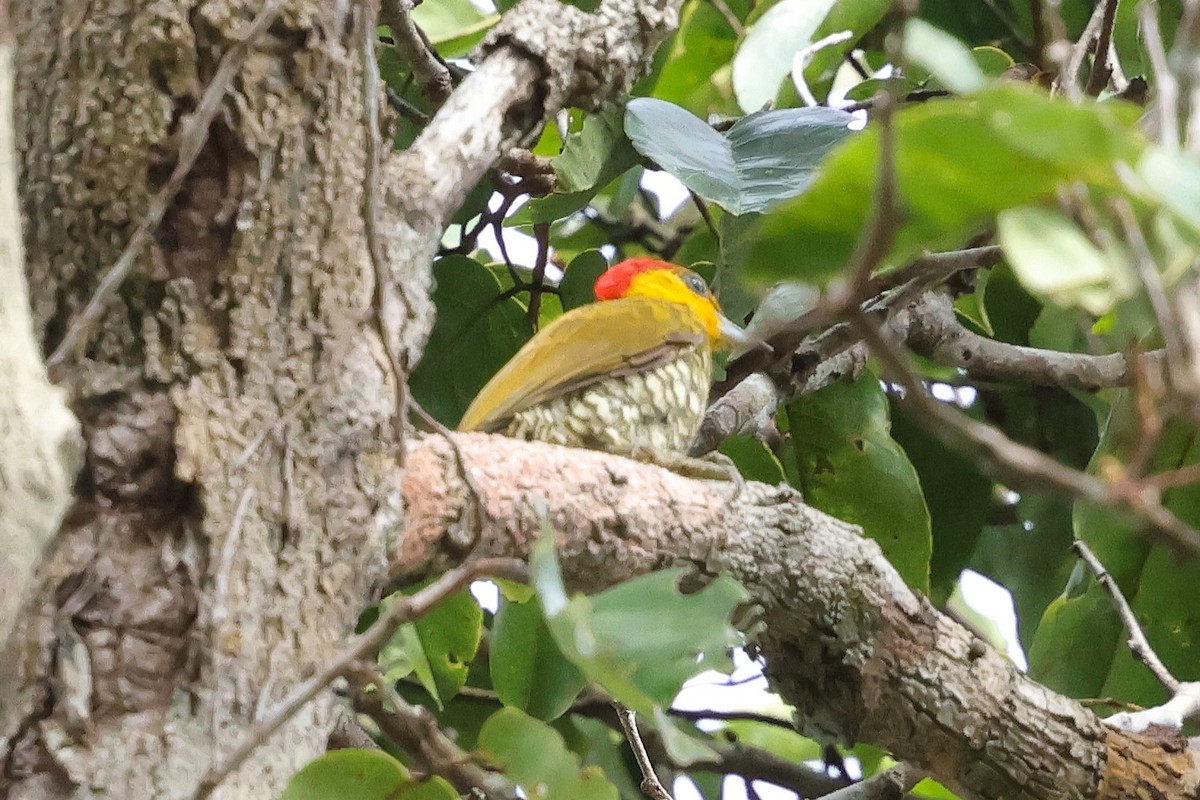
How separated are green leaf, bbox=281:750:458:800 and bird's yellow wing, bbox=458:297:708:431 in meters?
0.79

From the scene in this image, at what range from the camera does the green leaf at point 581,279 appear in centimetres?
191

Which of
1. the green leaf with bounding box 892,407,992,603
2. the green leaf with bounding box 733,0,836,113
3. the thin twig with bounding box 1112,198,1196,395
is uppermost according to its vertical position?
the thin twig with bounding box 1112,198,1196,395

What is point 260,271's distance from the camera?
90 centimetres

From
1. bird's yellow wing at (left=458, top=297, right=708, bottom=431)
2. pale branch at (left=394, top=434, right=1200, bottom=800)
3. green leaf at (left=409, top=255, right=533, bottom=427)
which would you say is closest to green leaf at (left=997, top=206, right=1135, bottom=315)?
pale branch at (left=394, top=434, right=1200, bottom=800)

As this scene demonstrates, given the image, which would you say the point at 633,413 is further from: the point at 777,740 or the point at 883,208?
the point at 883,208

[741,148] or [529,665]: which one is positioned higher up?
[741,148]

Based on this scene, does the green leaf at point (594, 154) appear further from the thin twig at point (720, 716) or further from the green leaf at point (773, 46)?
the thin twig at point (720, 716)

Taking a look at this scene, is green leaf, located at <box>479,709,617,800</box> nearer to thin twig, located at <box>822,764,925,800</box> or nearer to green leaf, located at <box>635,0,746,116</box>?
thin twig, located at <box>822,764,925,800</box>

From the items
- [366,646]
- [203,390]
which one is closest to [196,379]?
[203,390]

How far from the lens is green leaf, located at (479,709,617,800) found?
0.78 m

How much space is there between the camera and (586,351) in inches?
67.4

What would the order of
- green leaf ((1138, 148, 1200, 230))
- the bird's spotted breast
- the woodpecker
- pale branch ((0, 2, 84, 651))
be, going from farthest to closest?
the bird's spotted breast → the woodpecker → pale branch ((0, 2, 84, 651)) → green leaf ((1138, 148, 1200, 230))

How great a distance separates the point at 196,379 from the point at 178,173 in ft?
0.45

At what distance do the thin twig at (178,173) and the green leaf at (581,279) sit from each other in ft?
3.49
